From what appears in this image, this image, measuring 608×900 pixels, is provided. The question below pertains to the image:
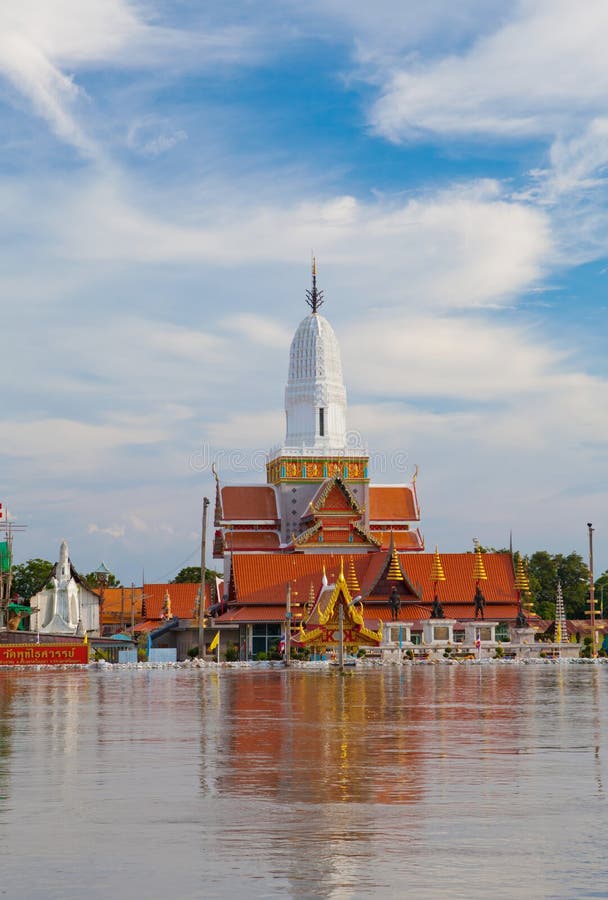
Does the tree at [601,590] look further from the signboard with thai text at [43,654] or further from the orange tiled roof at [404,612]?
the signboard with thai text at [43,654]

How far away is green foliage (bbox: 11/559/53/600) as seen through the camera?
292 ft

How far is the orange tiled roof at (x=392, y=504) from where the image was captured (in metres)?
80.2

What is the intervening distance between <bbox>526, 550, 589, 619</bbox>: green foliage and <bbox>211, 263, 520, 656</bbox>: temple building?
18.6 metres

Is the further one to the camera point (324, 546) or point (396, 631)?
point (324, 546)

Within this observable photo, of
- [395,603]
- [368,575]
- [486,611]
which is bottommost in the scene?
[486,611]

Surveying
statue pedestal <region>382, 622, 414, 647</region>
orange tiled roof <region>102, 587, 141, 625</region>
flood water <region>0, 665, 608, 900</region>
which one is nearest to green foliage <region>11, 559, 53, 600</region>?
orange tiled roof <region>102, 587, 141, 625</region>

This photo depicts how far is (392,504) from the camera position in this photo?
81062mm

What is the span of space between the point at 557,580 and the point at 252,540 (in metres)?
30.7

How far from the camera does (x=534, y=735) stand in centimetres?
2152

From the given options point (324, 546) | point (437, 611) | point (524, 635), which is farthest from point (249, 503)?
point (524, 635)

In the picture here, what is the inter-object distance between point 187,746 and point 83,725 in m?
4.73

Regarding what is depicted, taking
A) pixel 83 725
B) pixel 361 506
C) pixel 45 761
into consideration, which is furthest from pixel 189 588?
pixel 45 761

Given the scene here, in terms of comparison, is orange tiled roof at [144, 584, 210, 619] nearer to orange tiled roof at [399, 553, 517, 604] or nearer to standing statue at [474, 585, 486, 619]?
orange tiled roof at [399, 553, 517, 604]

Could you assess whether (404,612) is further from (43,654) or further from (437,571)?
(43,654)
